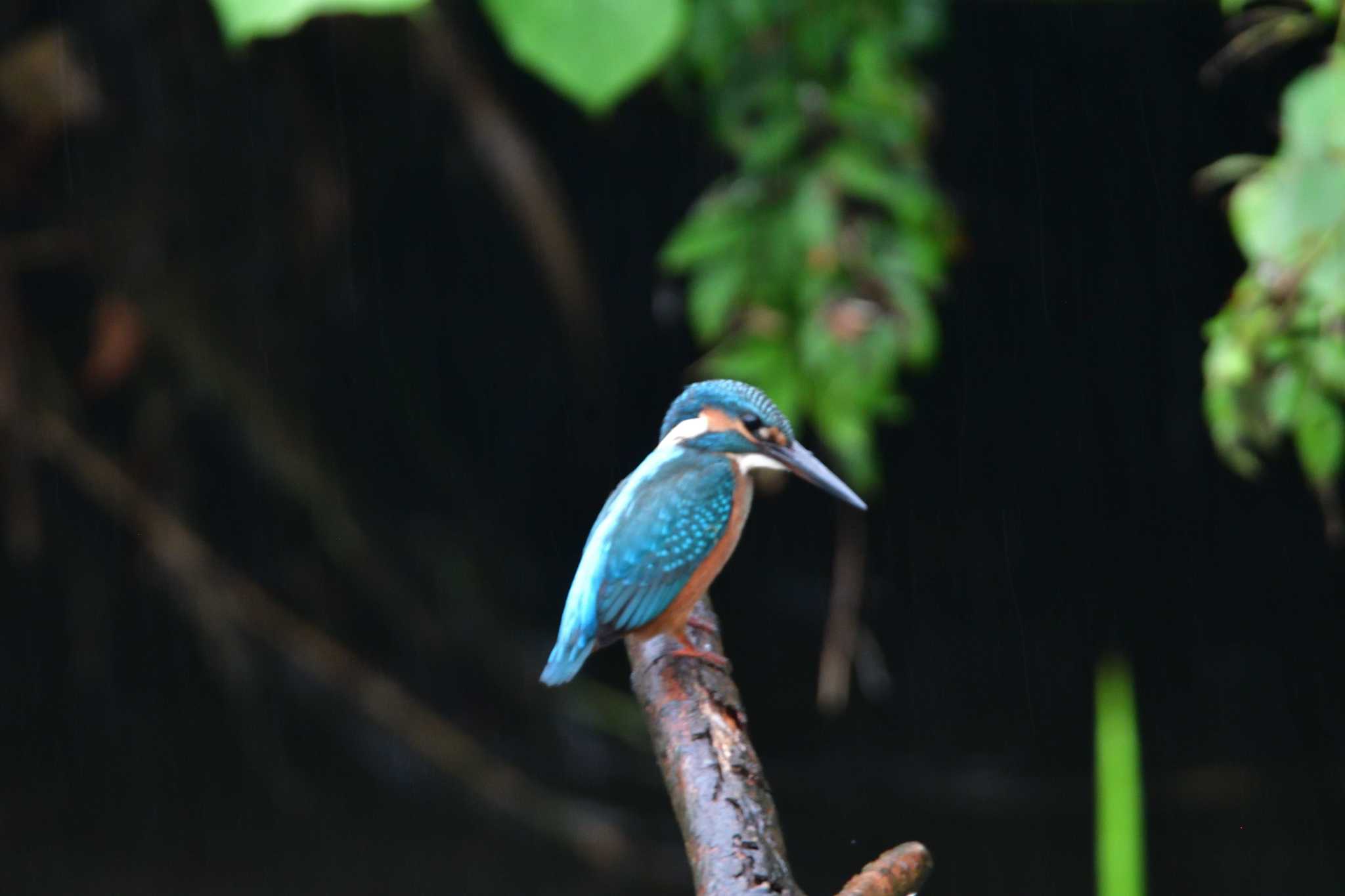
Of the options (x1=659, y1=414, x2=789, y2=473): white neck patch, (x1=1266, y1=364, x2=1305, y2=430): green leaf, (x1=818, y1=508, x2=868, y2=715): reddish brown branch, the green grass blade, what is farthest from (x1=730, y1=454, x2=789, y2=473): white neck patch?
(x1=818, y1=508, x2=868, y2=715): reddish brown branch

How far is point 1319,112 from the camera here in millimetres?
1501

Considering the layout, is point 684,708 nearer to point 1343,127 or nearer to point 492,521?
point 1343,127

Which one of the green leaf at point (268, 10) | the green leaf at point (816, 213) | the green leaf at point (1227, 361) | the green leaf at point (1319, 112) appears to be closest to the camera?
the green leaf at point (268, 10)

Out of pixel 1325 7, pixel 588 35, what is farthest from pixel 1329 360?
pixel 588 35

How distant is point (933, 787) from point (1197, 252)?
4.84 feet

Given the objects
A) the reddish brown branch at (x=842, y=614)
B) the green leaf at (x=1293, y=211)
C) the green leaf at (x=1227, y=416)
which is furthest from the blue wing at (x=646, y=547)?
the reddish brown branch at (x=842, y=614)

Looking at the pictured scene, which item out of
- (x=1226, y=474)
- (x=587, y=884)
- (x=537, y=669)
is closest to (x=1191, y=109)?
(x=1226, y=474)

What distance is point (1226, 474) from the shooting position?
4070mm

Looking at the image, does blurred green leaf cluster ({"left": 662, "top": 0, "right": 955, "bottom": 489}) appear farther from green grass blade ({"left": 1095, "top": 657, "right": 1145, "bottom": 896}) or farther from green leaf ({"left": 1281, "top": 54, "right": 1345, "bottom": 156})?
green grass blade ({"left": 1095, "top": 657, "right": 1145, "bottom": 896})

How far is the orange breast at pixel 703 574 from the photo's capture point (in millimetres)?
1451

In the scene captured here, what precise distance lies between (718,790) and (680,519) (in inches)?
14.4

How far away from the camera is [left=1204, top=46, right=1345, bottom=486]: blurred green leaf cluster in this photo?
1.52 m

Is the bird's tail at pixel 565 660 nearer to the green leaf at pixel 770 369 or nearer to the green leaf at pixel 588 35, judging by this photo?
the green leaf at pixel 588 35

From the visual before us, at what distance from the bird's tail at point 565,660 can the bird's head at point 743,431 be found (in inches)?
9.4
